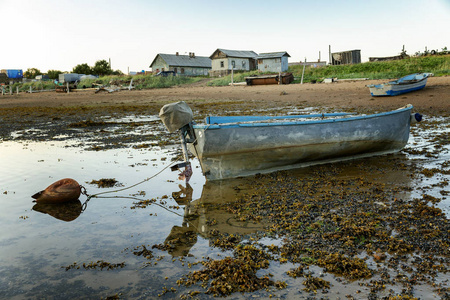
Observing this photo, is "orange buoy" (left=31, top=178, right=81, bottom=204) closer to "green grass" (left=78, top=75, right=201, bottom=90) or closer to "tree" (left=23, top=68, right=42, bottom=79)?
"green grass" (left=78, top=75, right=201, bottom=90)

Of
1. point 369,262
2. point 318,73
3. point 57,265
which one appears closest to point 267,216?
point 369,262

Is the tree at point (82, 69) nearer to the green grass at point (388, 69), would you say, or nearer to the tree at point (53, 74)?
the tree at point (53, 74)

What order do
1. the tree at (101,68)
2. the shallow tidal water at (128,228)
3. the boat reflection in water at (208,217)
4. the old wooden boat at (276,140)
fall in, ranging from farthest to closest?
the tree at (101,68), the old wooden boat at (276,140), the boat reflection in water at (208,217), the shallow tidal water at (128,228)

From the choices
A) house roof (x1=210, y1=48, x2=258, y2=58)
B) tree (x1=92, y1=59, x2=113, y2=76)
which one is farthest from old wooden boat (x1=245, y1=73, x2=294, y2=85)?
tree (x1=92, y1=59, x2=113, y2=76)

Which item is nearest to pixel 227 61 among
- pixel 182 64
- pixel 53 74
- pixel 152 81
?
pixel 182 64

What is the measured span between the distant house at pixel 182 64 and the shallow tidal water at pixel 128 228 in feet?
178

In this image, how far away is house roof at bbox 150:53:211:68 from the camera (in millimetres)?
61103

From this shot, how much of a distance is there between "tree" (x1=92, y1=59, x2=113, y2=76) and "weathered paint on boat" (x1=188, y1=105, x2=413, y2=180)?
67754 millimetres

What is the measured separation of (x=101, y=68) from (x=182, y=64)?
61.0ft

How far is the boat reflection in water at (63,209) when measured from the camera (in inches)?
218

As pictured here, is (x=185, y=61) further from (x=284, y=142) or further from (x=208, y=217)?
(x=208, y=217)

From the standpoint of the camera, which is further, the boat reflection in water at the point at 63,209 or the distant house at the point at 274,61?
the distant house at the point at 274,61

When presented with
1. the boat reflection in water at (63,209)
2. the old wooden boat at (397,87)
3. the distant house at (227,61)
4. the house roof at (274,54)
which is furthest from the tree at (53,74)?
the boat reflection in water at (63,209)

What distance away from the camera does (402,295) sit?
3.11m
